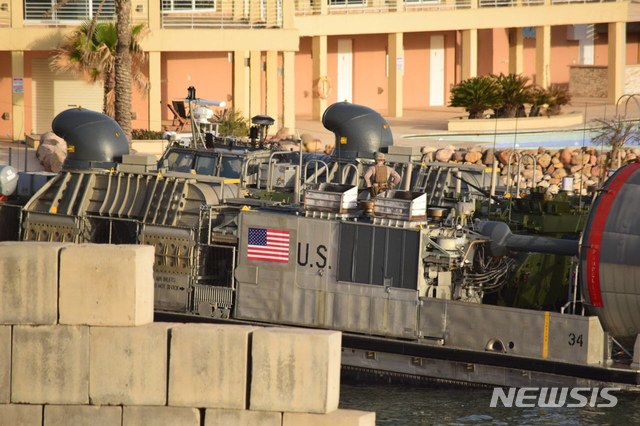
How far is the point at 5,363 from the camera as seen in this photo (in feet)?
47.0

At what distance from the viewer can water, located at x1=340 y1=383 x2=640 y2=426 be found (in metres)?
17.7

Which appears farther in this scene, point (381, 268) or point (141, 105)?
point (141, 105)

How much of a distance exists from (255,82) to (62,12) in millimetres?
7179

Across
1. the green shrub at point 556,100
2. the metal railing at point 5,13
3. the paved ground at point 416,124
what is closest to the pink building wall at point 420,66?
the paved ground at point 416,124

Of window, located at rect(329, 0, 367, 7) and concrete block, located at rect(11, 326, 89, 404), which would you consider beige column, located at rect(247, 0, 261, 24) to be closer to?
window, located at rect(329, 0, 367, 7)

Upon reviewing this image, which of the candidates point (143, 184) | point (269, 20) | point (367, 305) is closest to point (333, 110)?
point (143, 184)

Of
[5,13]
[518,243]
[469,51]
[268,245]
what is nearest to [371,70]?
[469,51]

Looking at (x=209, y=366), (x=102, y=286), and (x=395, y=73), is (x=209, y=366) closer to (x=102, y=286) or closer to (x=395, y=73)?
(x=102, y=286)

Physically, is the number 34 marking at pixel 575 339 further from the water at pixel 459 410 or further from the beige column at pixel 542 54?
the beige column at pixel 542 54

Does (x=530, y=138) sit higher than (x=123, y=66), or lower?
lower

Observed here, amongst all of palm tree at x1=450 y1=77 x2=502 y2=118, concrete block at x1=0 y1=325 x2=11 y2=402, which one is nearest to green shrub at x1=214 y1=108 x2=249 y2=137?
palm tree at x1=450 y1=77 x2=502 y2=118

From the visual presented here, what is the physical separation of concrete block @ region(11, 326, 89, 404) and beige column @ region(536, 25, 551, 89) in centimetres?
3902

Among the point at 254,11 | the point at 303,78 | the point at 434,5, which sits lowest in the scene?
the point at 303,78

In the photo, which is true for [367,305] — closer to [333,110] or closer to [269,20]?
[333,110]
